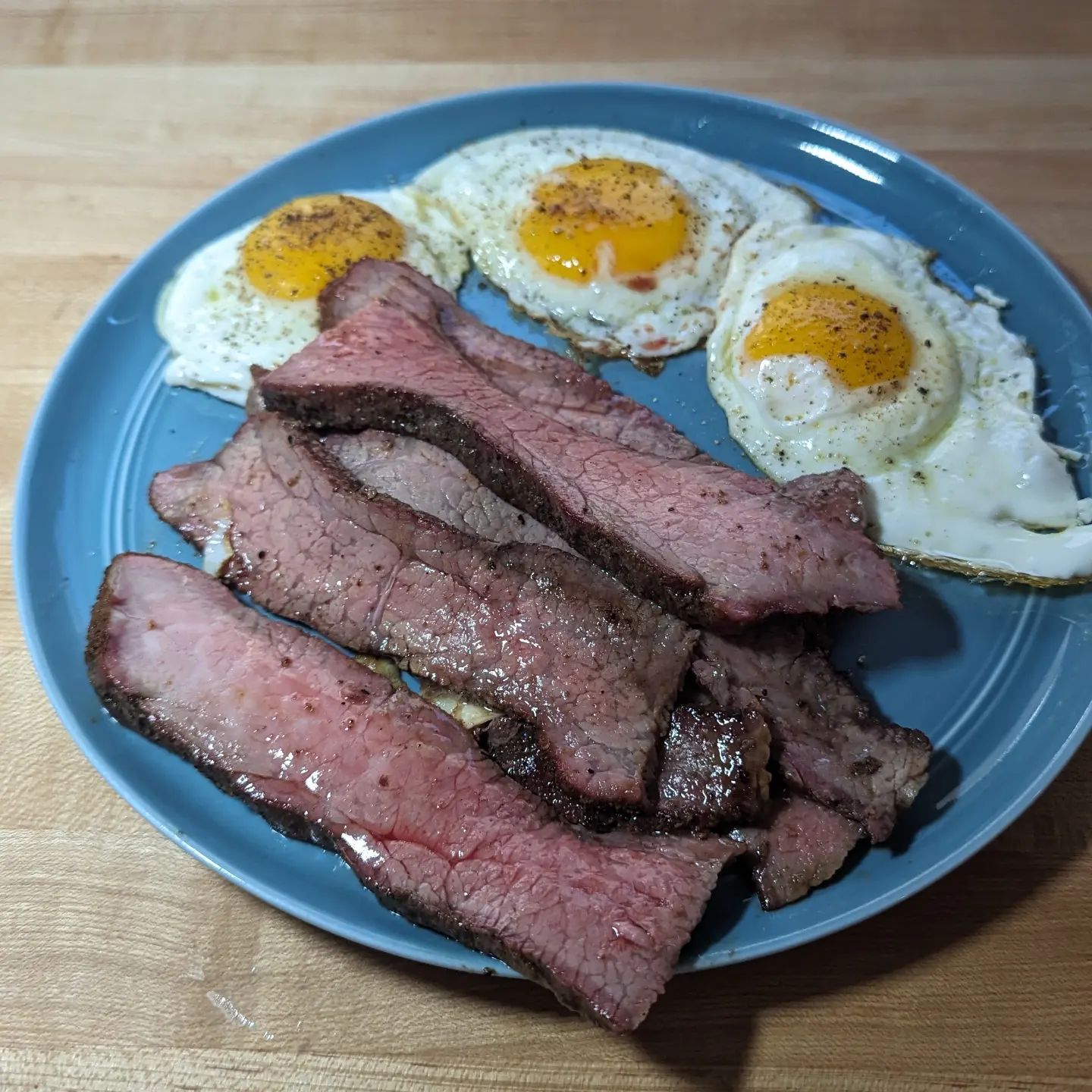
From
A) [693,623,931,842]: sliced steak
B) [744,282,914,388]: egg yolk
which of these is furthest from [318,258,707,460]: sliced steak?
[693,623,931,842]: sliced steak

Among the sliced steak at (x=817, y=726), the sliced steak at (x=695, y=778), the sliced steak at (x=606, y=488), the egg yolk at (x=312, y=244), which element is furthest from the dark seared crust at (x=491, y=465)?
the egg yolk at (x=312, y=244)

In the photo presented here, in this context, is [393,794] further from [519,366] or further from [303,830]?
[519,366]

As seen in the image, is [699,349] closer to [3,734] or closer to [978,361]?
[978,361]

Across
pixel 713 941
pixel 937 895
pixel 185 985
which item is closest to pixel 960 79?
pixel 937 895

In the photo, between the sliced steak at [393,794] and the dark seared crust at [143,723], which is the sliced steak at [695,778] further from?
the dark seared crust at [143,723]

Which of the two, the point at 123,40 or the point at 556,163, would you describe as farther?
the point at 123,40

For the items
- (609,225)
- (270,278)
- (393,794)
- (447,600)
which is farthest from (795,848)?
(270,278)
